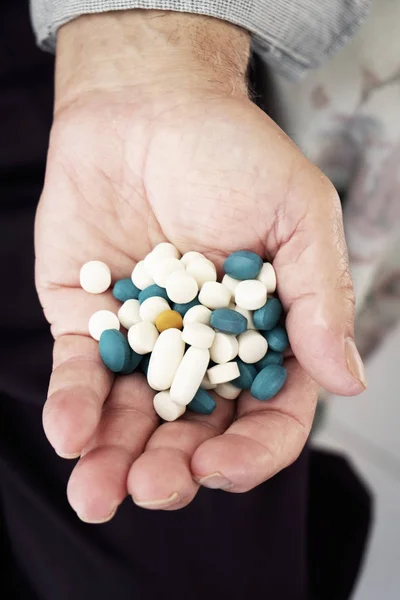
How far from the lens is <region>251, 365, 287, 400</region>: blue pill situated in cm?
76

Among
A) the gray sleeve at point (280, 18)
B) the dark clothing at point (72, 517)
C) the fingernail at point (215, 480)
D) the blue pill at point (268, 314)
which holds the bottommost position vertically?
the dark clothing at point (72, 517)

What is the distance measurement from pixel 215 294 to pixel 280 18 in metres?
0.48

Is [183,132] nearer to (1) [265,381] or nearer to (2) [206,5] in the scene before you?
(2) [206,5]

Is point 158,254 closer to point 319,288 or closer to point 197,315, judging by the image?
point 197,315

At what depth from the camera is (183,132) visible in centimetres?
87

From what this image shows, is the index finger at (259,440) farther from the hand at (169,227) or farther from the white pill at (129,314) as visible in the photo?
the white pill at (129,314)

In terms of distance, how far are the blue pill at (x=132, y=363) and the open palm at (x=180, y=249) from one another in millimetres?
16

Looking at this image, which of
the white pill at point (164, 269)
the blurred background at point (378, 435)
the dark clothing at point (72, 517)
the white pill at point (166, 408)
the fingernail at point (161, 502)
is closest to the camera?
the fingernail at point (161, 502)

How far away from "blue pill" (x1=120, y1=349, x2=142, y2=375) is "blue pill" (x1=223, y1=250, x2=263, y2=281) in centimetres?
17

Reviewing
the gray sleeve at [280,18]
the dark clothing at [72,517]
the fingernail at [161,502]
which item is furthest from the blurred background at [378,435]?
the fingernail at [161,502]

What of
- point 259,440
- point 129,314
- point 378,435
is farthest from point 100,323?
point 378,435

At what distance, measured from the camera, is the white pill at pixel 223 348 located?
2.65 ft

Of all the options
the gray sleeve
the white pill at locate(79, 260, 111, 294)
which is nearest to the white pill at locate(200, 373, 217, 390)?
the white pill at locate(79, 260, 111, 294)

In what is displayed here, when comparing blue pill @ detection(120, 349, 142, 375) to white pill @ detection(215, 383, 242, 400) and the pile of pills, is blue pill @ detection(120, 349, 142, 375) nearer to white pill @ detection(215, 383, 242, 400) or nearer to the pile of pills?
the pile of pills
